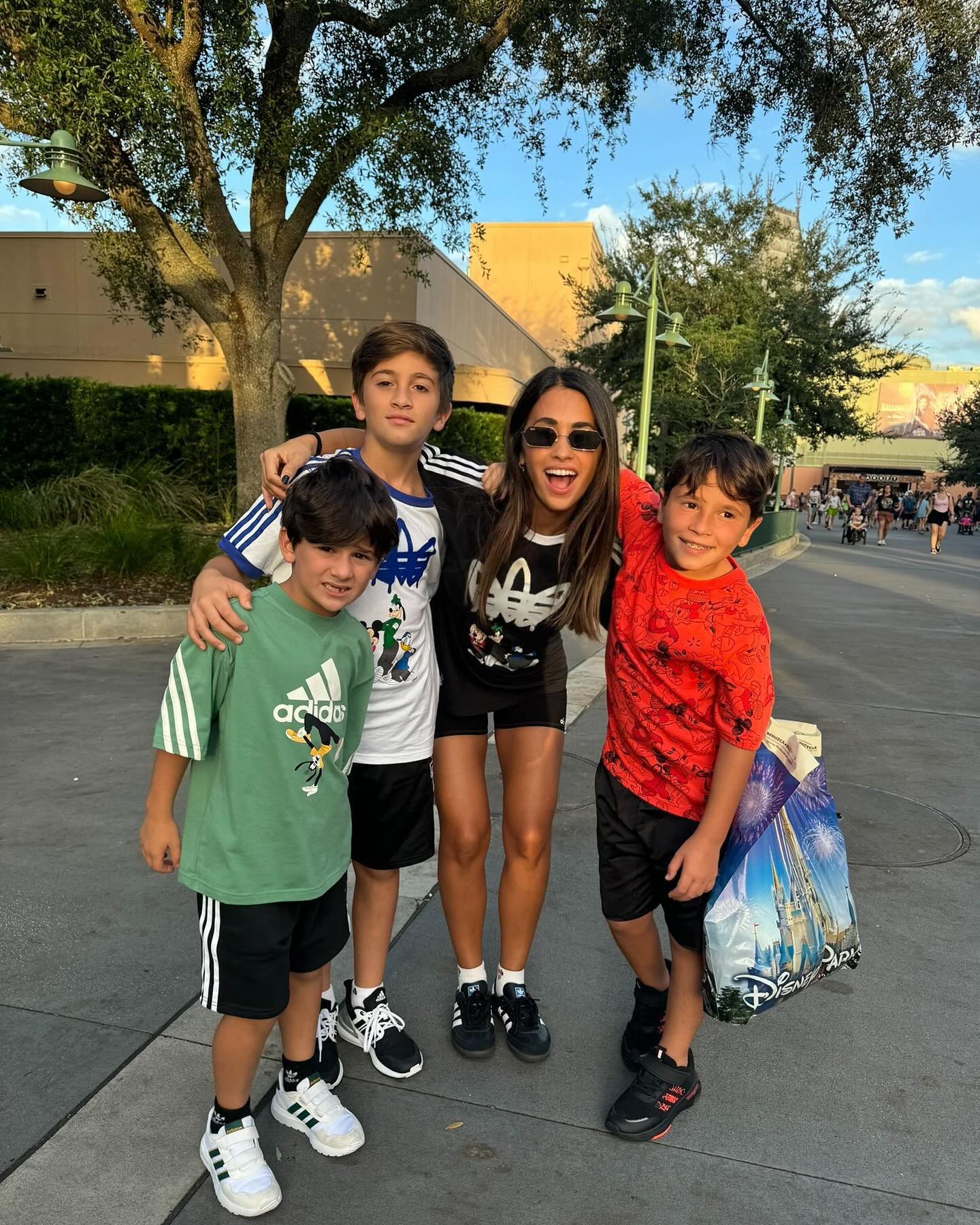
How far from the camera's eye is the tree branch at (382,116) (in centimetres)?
848

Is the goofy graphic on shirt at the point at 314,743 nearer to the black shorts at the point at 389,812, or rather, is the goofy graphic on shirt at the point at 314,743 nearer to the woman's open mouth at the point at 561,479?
the black shorts at the point at 389,812

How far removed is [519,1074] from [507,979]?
0.88 ft

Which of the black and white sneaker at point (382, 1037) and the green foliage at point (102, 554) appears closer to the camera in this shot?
the black and white sneaker at point (382, 1037)

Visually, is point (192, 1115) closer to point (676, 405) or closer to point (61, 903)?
point (61, 903)

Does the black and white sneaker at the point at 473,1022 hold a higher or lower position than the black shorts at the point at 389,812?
lower

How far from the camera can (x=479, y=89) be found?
33.2 feet

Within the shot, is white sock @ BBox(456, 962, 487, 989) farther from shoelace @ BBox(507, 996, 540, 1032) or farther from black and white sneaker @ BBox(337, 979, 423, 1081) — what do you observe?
black and white sneaker @ BBox(337, 979, 423, 1081)

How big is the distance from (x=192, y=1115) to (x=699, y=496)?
1.87 m

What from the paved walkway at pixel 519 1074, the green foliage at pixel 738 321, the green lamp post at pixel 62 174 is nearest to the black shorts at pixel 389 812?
the paved walkway at pixel 519 1074

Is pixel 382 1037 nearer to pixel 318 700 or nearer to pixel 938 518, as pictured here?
pixel 318 700

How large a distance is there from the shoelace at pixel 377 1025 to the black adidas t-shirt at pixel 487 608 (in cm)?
82

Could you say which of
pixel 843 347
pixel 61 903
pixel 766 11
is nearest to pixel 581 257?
pixel 843 347

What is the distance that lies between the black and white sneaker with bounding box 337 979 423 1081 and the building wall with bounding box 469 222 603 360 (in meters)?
34.7

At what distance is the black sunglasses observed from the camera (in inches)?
88.5
